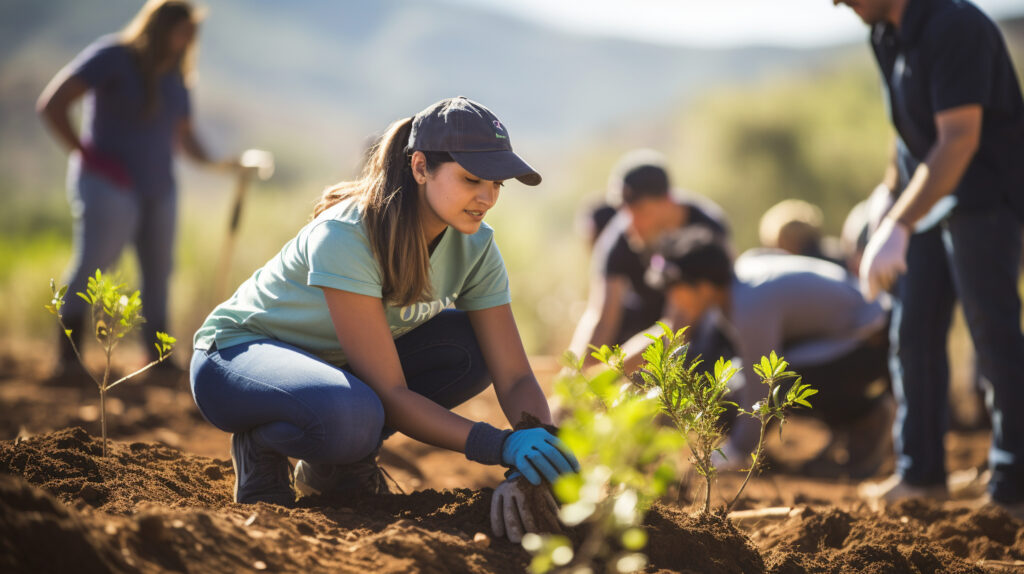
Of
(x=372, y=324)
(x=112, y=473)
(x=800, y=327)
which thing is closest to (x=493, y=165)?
(x=372, y=324)

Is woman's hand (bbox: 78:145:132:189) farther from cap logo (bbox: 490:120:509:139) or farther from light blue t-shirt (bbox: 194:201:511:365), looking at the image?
cap logo (bbox: 490:120:509:139)

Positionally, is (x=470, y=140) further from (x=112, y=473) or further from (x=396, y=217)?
(x=112, y=473)

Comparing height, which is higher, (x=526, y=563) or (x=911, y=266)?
(x=911, y=266)

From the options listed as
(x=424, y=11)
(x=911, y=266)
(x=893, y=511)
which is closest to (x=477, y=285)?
(x=893, y=511)

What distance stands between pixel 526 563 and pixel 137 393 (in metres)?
3.54

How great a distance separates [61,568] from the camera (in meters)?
Result: 1.36

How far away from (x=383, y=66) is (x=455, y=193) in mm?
111719


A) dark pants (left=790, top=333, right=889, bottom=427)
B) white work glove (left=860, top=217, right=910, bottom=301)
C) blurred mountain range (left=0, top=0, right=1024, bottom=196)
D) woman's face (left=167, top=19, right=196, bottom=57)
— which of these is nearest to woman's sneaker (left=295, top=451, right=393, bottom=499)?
white work glove (left=860, top=217, right=910, bottom=301)

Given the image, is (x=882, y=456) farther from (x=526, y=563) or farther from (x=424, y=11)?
(x=424, y=11)

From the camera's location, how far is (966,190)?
2.85 meters

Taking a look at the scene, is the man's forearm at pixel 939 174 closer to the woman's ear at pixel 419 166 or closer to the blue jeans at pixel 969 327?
the blue jeans at pixel 969 327

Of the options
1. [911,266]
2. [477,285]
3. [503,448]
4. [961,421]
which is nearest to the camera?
[503,448]

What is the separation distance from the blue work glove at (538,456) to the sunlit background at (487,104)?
7.61 feet

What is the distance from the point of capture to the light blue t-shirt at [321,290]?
2088mm
